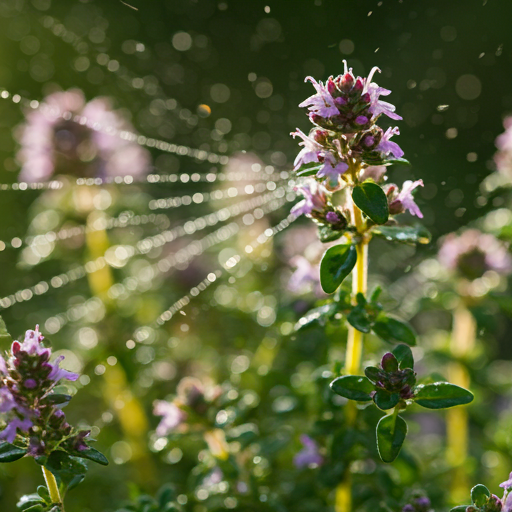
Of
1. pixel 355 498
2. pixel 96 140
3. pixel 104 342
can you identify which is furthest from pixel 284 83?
pixel 355 498

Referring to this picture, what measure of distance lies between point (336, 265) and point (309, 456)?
0.75 m

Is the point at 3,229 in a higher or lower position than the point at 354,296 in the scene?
higher

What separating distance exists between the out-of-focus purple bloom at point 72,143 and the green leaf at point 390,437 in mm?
2259

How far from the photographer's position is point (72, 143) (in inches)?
119

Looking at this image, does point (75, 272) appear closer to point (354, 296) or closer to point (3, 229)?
point (3, 229)

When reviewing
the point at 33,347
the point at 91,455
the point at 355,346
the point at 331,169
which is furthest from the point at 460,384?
the point at 33,347

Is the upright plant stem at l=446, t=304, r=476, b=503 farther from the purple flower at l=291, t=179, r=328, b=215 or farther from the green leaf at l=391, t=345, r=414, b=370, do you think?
the purple flower at l=291, t=179, r=328, b=215

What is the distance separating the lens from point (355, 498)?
180cm

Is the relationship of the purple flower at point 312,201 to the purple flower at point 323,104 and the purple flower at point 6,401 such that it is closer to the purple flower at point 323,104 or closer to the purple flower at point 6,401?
the purple flower at point 323,104

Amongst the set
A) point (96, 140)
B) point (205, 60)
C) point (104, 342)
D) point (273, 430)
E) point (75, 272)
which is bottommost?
point (273, 430)

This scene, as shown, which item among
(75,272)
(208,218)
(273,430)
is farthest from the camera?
(208,218)

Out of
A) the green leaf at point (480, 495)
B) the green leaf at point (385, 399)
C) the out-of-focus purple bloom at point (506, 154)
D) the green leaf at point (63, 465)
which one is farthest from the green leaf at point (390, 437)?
the out-of-focus purple bloom at point (506, 154)

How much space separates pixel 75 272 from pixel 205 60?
259 cm

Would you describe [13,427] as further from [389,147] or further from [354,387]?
[389,147]
